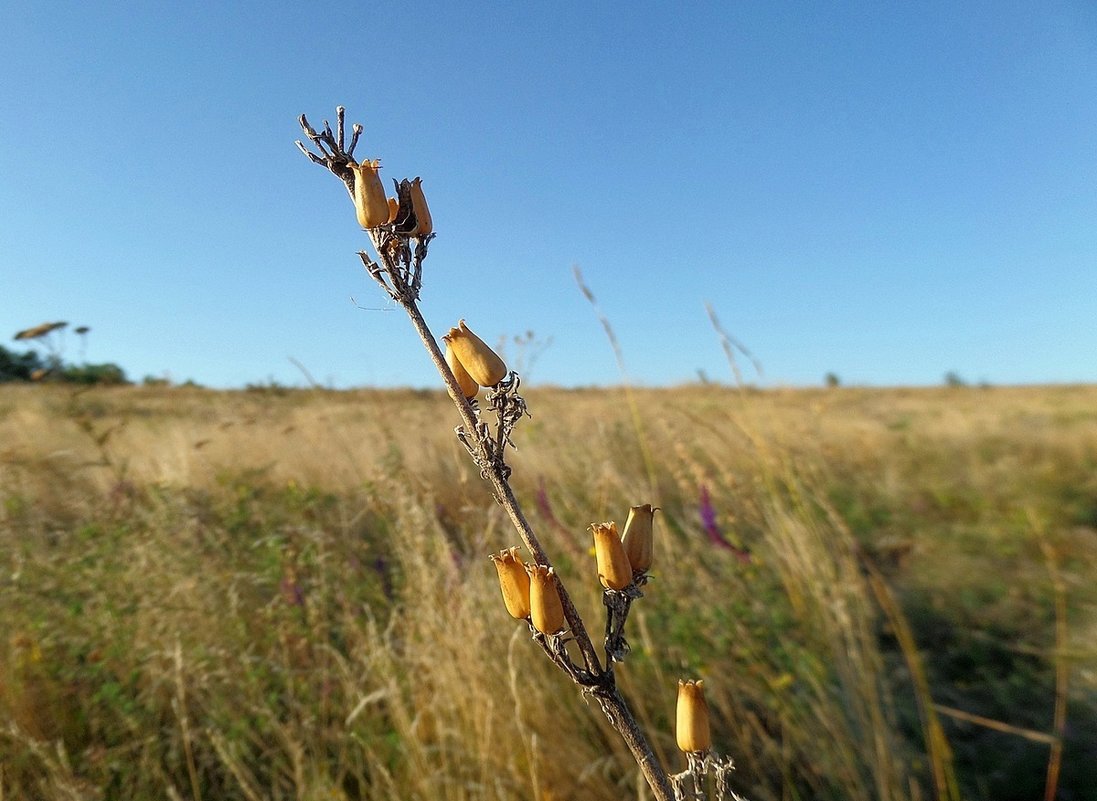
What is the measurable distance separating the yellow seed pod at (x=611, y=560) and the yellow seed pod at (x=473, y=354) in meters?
0.12

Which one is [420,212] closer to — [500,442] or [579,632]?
[500,442]

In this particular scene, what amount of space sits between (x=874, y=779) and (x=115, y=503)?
125 inches

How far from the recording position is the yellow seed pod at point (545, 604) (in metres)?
0.43

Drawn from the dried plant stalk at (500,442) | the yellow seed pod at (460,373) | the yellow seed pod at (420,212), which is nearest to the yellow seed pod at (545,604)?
the dried plant stalk at (500,442)

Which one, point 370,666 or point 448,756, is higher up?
point 370,666

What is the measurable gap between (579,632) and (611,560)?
61 millimetres

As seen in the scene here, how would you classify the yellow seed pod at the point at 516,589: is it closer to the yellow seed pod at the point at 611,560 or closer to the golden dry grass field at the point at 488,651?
the yellow seed pod at the point at 611,560

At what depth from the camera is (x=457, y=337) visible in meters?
0.46

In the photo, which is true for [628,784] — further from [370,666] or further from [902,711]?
[902,711]

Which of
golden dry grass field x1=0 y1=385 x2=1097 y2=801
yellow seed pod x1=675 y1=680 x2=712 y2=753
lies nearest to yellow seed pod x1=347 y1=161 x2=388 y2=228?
yellow seed pod x1=675 y1=680 x2=712 y2=753

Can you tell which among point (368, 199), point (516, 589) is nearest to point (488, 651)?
point (516, 589)

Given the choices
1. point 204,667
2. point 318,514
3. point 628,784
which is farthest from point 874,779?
point 318,514

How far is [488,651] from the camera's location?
2.12 meters

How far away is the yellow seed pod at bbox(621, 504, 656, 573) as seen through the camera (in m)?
0.48
